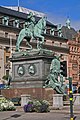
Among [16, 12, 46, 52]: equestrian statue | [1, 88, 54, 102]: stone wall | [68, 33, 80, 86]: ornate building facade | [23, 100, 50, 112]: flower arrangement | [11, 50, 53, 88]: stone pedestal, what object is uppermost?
[68, 33, 80, 86]: ornate building facade

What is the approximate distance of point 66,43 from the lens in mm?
121875

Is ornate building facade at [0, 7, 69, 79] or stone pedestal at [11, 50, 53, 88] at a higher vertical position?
ornate building facade at [0, 7, 69, 79]

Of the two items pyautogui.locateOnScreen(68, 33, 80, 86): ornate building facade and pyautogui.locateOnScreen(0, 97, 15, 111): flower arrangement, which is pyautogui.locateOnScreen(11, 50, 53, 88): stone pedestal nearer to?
pyautogui.locateOnScreen(0, 97, 15, 111): flower arrangement

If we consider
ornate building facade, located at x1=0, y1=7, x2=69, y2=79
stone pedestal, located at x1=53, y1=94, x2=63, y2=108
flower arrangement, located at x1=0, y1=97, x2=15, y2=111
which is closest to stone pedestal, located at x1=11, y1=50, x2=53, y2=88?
stone pedestal, located at x1=53, y1=94, x2=63, y2=108

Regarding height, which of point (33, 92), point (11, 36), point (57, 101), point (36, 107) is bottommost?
point (36, 107)

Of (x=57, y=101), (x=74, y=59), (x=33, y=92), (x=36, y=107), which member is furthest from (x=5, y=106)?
(x=74, y=59)

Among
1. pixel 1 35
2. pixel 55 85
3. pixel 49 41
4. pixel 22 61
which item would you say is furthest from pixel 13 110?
pixel 49 41

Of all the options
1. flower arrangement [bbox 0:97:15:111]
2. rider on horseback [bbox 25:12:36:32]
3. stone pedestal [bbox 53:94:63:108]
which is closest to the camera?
flower arrangement [bbox 0:97:15:111]

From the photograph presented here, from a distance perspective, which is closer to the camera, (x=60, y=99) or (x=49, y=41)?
(x=60, y=99)

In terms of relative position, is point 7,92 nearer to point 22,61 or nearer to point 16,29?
point 22,61

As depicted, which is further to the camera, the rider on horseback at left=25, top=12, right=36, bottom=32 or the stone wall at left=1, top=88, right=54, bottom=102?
the rider on horseback at left=25, top=12, right=36, bottom=32

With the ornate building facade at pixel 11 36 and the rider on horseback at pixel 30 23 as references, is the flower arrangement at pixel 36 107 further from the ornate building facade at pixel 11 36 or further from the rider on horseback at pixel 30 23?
the ornate building facade at pixel 11 36

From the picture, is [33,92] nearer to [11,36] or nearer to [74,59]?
[11,36]

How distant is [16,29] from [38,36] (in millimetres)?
61504
